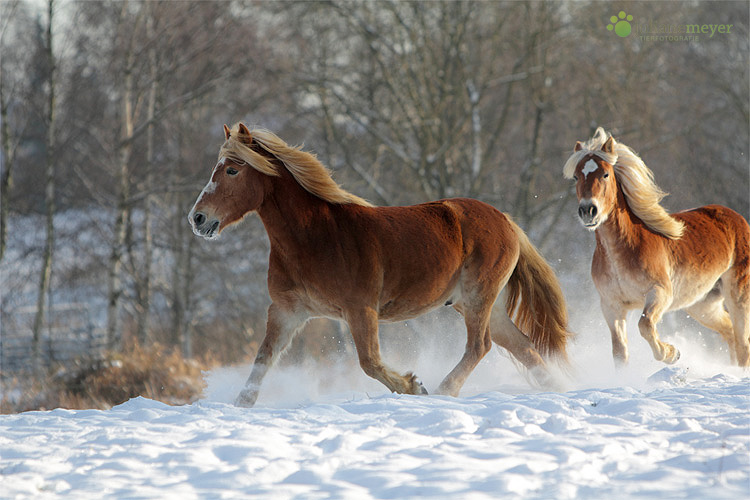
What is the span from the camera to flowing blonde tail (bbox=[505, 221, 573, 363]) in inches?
249

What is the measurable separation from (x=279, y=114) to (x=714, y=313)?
1449cm

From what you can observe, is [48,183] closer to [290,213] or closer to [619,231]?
[290,213]

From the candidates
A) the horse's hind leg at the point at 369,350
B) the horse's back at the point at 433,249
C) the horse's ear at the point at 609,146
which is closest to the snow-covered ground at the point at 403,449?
the horse's hind leg at the point at 369,350

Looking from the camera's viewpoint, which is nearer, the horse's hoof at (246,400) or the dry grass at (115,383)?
the horse's hoof at (246,400)

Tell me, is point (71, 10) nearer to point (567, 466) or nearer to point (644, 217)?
point (644, 217)

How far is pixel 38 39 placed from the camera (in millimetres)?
14078

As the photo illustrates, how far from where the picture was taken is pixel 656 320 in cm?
600

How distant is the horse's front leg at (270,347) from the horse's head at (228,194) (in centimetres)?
71

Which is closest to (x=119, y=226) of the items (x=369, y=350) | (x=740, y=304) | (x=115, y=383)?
(x=115, y=383)

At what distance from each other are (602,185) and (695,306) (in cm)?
203

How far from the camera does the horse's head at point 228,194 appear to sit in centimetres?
512

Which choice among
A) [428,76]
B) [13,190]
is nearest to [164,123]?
[13,190]

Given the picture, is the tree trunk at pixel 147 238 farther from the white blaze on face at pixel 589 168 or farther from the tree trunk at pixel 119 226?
the white blaze on face at pixel 589 168

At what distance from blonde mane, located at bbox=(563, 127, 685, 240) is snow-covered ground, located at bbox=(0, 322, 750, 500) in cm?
161
